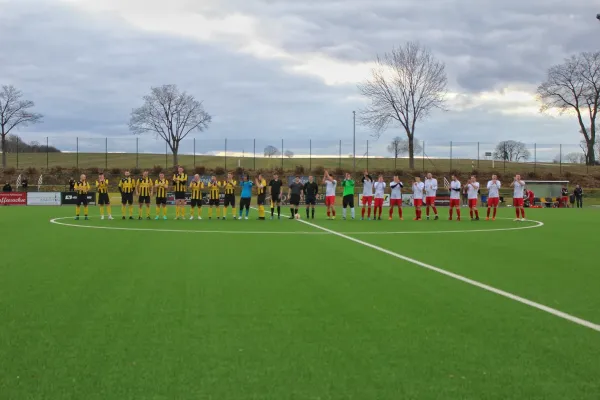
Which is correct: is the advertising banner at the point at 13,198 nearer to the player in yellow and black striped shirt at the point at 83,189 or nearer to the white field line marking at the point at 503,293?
the player in yellow and black striped shirt at the point at 83,189

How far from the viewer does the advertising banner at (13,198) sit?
143ft

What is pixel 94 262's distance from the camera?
1116cm

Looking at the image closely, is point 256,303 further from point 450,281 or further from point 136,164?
point 136,164

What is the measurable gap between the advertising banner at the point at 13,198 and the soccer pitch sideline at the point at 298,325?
112 ft

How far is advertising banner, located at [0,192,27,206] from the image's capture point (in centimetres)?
4362

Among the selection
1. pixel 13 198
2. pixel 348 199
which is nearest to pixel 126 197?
pixel 348 199

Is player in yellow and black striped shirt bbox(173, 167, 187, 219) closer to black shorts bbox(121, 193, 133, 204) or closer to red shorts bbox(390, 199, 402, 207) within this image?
black shorts bbox(121, 193, 133, 204)

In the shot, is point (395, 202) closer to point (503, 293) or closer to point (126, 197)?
point (126, 197)

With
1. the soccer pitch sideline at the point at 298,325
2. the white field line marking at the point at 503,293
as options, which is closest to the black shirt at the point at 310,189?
the white field line marking at the point at 503,293

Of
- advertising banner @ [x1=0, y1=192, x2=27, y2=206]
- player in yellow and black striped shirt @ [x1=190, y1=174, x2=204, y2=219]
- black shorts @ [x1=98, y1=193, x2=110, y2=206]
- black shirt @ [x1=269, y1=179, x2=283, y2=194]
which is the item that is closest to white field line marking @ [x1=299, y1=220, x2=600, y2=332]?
black shirt @ [x1=269, y1=179, x2=283, y2=194]

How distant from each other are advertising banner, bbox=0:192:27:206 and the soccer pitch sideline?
34.2m

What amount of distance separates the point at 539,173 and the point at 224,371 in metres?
73.2

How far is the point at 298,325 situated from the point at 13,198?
43239 mm

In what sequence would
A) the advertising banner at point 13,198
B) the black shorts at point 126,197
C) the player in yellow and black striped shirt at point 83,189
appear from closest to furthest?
1. the player in yellow and black striped shirt at point 83,189
2. the black shorts at point 126,197
3. the advertising banner at point 13,198
